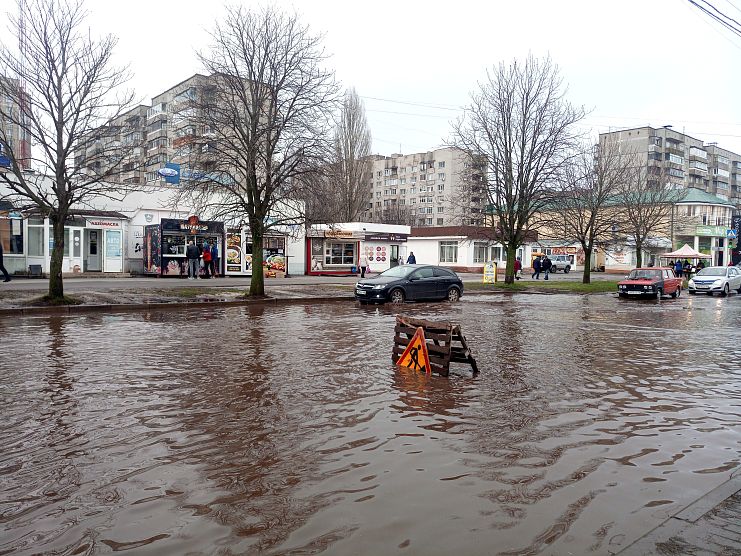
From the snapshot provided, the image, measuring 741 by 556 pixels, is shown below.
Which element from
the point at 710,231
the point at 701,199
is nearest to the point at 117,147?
the point at 710,231

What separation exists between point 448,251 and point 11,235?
37.3m

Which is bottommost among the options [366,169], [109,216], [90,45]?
[109,216]

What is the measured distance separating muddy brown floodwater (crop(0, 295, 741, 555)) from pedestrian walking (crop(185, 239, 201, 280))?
19.8 m

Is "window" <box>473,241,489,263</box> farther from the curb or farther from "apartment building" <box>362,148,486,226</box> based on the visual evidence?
"apartment building" <box>362,148,486,226</box>

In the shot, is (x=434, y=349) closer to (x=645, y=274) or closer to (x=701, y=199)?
(x=645, y=274)

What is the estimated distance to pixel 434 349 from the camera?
852 cm

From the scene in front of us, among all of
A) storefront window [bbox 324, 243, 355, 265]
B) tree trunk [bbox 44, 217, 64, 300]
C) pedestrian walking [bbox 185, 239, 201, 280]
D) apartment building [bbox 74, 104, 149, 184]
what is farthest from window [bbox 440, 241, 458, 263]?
tree trunk [bbox 44, 217, 64, 300]

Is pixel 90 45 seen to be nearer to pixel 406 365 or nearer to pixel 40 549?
pixel 406 365

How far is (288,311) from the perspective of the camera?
60.6ft

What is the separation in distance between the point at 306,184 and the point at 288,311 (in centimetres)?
538

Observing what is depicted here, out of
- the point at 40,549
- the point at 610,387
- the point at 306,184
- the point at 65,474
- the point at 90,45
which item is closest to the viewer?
the point at 40,549

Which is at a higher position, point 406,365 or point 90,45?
point 90,45

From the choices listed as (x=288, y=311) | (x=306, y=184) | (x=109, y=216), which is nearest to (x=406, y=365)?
(x=288, y=311)

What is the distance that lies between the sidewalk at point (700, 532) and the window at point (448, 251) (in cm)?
5103
